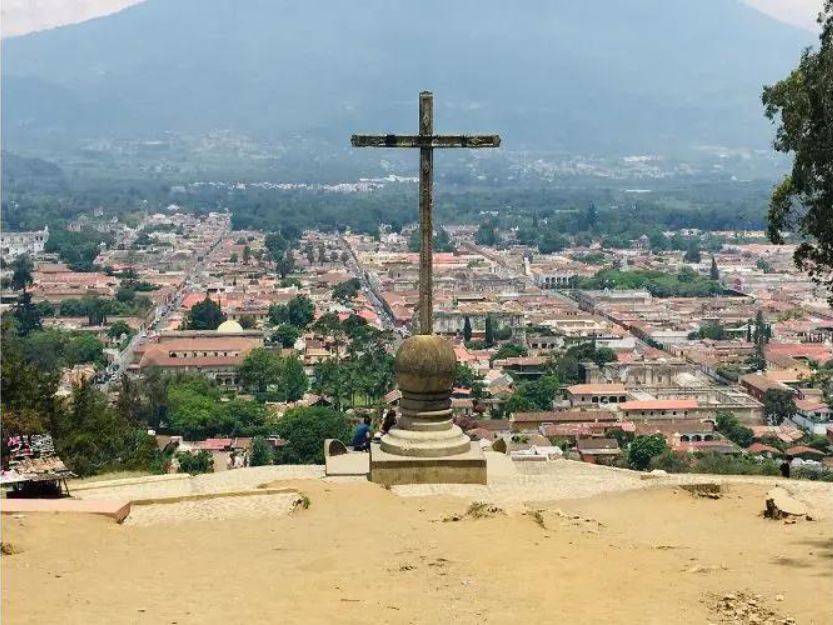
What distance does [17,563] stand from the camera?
23.3 feet

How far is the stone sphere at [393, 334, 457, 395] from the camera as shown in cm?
1074

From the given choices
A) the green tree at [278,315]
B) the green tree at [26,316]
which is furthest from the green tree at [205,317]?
the green tree at [26,316]

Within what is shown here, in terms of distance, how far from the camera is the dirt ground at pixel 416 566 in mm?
6348

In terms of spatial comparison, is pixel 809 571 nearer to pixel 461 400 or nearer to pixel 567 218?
pixel 461 400

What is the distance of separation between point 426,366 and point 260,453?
70.3ft

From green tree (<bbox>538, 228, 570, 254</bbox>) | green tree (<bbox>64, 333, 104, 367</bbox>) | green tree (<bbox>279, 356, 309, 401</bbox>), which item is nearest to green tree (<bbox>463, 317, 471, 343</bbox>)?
green tree (<bbox>279, 356, 309, 401</bbox>)

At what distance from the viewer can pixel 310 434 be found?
31.3 metres

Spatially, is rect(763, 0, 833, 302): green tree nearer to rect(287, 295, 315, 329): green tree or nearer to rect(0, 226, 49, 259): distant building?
rect(287, 295, 315, 329): green tree

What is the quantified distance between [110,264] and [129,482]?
80675 mm

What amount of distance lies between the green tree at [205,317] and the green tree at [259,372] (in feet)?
42.5

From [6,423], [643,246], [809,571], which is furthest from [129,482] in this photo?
[643,246]

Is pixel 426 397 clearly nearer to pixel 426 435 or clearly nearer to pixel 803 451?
pixel 426 435

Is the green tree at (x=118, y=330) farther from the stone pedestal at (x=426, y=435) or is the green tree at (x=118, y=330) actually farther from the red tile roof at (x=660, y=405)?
the stone pedestal at (x=426, y=435)

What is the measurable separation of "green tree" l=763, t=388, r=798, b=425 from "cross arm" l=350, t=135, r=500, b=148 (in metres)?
33.6
